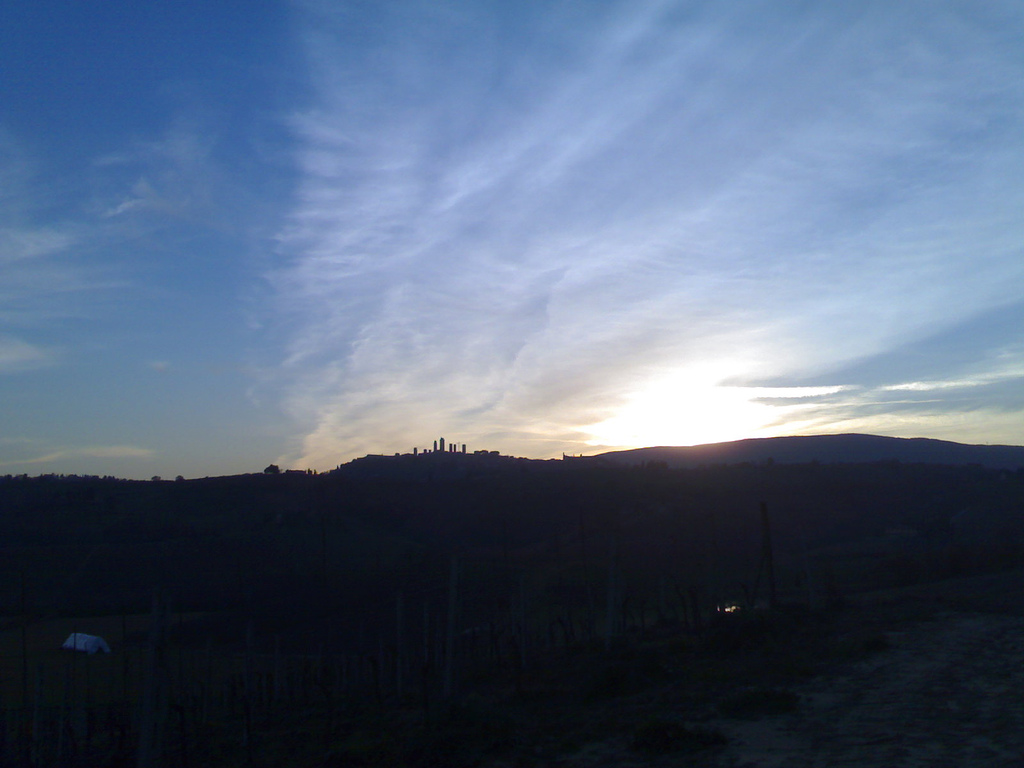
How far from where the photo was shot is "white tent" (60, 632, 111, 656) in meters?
23.3

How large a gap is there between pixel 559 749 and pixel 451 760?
1127 millimetres

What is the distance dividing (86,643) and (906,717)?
2437cm

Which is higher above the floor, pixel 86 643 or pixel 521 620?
pixel 521 620

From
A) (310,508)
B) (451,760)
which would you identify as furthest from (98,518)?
(451,760)

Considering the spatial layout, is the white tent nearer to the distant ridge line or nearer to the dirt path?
the dirt path

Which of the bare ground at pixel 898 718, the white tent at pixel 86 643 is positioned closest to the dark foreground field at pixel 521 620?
the bare ground at pixel 898 718

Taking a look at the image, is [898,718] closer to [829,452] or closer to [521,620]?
[521,620]

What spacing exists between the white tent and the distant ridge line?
5879 centimetres

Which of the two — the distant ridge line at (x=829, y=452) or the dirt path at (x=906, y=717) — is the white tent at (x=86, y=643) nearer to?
the dirt path at (x=906, y=717)

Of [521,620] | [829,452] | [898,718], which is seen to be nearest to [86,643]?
[521,620]

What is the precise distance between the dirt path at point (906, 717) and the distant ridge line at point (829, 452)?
69.1m

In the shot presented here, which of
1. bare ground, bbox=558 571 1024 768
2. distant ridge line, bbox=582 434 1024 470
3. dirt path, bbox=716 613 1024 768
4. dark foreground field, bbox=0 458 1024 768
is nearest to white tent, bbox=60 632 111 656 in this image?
dark foreground field, bbox=0 458 1024 768

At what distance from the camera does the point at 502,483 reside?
50.2 meters

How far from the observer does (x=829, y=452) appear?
274ft
